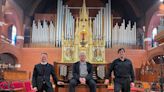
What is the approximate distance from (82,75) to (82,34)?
33.8 feet

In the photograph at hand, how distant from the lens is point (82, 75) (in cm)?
707

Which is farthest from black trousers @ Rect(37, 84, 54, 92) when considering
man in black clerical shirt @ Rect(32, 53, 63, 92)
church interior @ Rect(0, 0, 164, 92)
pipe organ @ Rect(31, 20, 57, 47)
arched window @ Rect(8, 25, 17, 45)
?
arched window @ Rect(8, 25, 17, 45)

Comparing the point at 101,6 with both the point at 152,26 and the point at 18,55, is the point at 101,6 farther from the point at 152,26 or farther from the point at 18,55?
the point at 18,55

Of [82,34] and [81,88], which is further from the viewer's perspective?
[82,34]

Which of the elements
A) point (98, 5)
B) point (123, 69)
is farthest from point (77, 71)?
point (98, 5)

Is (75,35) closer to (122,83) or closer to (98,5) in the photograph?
(98,5)

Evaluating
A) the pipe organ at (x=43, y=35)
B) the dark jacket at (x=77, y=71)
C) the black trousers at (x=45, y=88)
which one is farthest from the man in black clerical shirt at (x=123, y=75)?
the pipe organ at (x=43, y=35)

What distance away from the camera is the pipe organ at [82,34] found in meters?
17.1

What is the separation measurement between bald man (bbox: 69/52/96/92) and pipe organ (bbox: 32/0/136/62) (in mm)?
9829

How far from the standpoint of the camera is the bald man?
22.7 ft

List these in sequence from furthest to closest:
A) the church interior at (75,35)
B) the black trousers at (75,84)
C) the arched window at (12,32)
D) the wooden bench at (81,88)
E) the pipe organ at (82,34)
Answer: the arched window at (12,32) < the pipe organ at (82,34) < the church interior at (75,35) < the wooden bench at (81,88) < the black trousers at (75,84)

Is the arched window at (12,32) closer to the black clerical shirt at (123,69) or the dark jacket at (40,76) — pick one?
the dark jacket at (40,76)

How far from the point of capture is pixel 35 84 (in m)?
6.52

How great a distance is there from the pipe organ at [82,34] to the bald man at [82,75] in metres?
9.83
